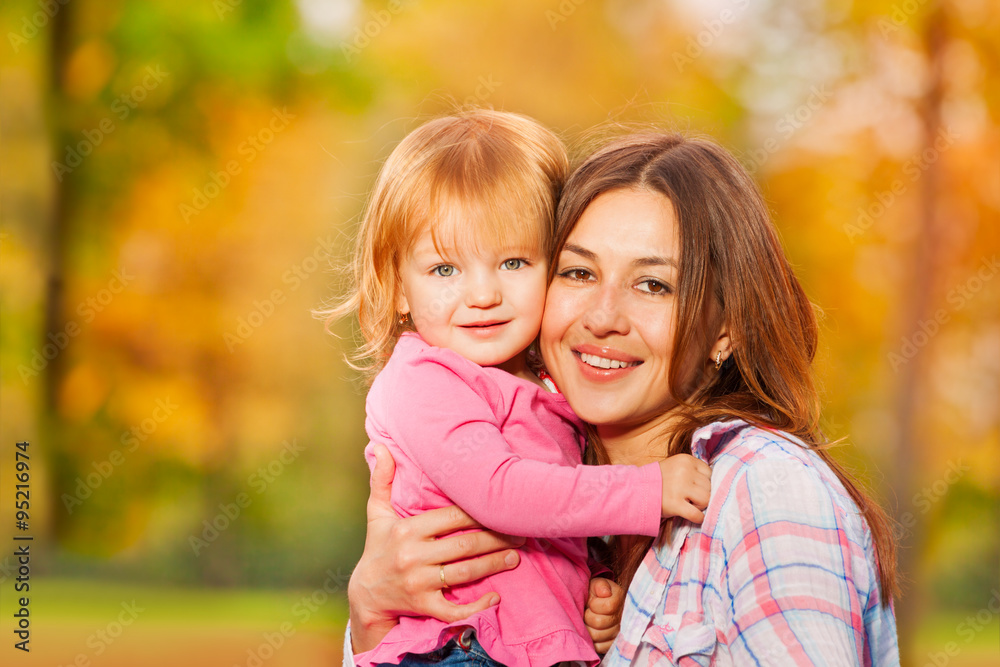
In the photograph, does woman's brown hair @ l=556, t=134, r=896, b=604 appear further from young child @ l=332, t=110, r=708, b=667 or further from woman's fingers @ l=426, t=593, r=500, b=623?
woman's fingers @ l=426, t=593, r=500, b=623

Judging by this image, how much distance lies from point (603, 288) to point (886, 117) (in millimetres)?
5518

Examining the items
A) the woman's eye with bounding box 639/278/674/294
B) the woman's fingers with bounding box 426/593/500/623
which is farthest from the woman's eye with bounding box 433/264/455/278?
the woman's fingers with bounding box 426/593/500/623

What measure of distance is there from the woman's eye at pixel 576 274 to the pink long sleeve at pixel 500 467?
0.28 m

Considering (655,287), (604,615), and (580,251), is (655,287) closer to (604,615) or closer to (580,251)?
(580,251)

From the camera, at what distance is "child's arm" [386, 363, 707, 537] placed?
178cm

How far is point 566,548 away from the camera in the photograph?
6.81 ft

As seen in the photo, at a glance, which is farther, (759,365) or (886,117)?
(886,117)

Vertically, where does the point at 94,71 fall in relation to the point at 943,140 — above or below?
above

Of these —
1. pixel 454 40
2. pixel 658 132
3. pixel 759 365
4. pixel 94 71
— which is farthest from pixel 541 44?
pixel 759 365

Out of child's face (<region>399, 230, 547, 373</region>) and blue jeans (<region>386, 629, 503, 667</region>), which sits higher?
child's face (<region>399, 230, 547, 373</region>)

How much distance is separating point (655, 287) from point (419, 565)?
2.78ft

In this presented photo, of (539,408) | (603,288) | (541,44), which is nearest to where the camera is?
(603,288)

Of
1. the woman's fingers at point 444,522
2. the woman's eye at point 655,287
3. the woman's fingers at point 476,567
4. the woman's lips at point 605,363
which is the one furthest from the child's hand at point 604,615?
the woman's eye at point 655,287

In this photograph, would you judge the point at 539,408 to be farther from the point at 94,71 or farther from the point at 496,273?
the point at 94,71
